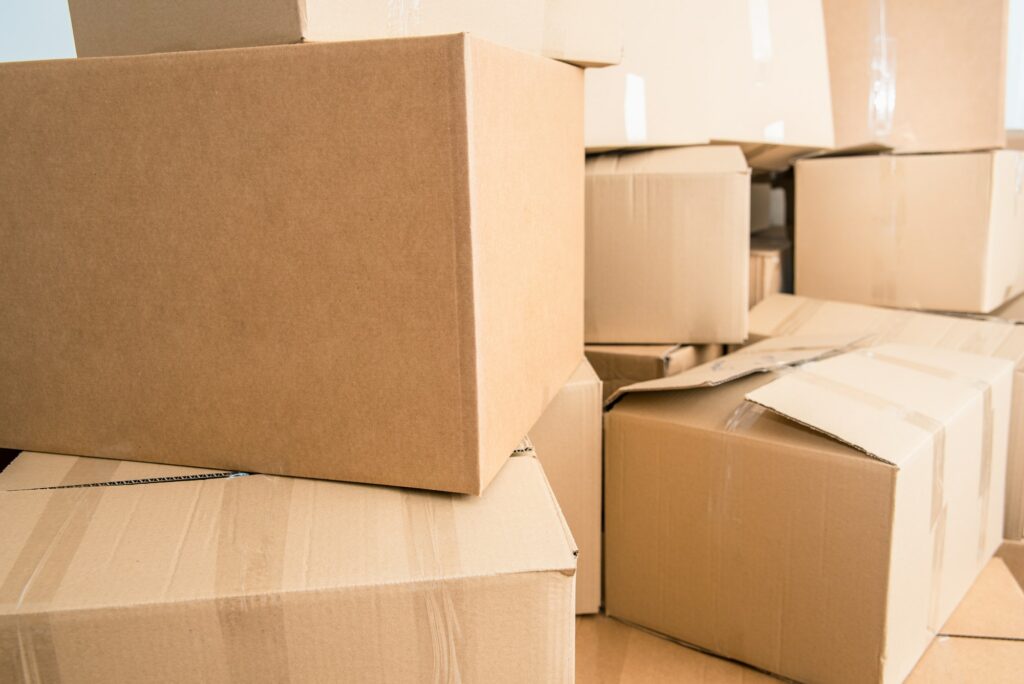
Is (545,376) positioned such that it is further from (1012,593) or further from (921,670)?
(1012,593)

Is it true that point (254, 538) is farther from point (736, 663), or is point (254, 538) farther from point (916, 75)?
point (916, 75)

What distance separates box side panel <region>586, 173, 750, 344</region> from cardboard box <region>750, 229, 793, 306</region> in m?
0.37

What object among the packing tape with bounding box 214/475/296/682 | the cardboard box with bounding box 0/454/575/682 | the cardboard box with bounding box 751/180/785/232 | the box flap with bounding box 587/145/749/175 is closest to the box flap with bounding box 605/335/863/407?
the box flap with bounding box 587/145/749/175

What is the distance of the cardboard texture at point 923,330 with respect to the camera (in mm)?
1133

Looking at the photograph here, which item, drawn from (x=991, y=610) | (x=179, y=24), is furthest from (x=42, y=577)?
(x=991, y=610)

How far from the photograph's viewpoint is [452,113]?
1.80ft

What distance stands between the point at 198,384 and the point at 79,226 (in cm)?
16

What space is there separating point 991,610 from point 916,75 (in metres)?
0.89

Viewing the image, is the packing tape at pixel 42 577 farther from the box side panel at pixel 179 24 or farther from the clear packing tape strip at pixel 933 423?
the clear packing tape strip at pixel 933 423

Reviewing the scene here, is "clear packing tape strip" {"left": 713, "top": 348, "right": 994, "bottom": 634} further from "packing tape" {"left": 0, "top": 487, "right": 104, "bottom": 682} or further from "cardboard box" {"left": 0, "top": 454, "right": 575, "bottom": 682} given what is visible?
"packing tape" {"left": 0, "top": 487, "right": 104, "bottom": 682}

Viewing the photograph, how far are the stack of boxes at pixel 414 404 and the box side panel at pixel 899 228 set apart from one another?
0.32 meters

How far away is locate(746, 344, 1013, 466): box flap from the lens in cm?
81

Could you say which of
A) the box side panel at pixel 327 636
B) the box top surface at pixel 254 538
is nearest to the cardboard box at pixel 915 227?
the box top surface at pixel 254 538

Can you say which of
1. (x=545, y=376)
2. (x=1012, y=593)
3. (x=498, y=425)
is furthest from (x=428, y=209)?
(x=1012, y=593)
